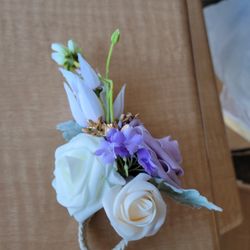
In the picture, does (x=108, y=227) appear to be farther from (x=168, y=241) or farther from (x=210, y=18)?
(x=210, y=18)

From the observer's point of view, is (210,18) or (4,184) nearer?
(4,184)

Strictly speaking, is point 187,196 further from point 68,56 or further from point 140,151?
point 68,56

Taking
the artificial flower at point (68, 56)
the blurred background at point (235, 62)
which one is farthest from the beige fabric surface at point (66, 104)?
the blurred background at point (235, 62)

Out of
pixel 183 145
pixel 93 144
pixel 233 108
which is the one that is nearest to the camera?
pixel 93 144

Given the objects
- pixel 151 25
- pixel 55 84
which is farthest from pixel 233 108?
pixel 55 84

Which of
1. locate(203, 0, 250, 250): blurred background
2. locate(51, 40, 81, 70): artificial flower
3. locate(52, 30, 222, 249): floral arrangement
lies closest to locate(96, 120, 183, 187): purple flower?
locate(52, 30, 222, 249): floral arrangement

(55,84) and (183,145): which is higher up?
(55,84)

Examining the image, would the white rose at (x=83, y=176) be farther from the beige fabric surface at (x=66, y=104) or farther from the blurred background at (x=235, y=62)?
the blurred background at (x=235, y=62)
